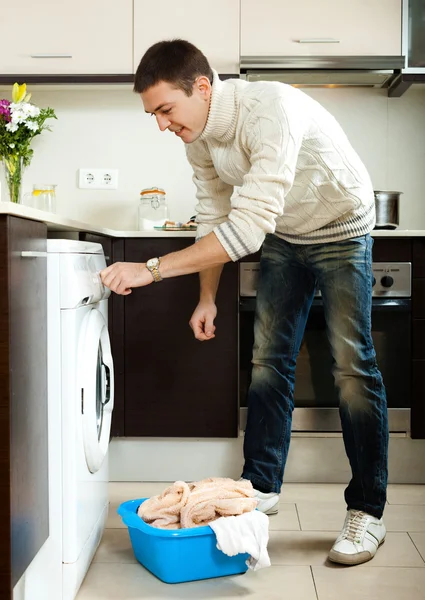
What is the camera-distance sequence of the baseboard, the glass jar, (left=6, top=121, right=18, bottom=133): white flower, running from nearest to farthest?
(left=6, top=121, right=18, bottom=133): white flower → the baseboard → the glass jar

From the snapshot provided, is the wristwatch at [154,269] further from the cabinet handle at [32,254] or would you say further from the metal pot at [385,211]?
the metal pot at [385,211]

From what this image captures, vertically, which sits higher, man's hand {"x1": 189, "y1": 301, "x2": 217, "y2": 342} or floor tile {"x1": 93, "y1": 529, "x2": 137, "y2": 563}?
man's hand {"x1": 189, "y1": 301, "x2": 217, "y2": 342}

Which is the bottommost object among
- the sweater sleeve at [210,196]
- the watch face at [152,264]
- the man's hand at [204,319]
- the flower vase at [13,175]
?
the man's hand at [204,319]

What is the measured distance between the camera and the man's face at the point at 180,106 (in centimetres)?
175

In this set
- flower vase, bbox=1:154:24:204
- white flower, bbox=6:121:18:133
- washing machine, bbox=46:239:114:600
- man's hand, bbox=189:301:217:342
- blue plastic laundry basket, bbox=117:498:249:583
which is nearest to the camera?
washing machine, bbox=46:239:114:600

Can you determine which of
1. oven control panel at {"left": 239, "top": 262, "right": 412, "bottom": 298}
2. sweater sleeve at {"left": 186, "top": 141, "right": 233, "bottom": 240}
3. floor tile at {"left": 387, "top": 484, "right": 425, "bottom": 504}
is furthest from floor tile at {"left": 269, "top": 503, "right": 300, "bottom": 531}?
sweater sleeve at {"left": 186, "top": 141, "right": 233, "bottom": 240}

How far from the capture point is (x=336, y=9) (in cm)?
287

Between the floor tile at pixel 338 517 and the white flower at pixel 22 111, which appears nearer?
the floor tile at pixel 338 517

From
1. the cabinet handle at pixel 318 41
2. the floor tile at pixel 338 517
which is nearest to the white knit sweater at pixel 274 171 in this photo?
the floor tile at pixel 338 517

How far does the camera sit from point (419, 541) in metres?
2.16

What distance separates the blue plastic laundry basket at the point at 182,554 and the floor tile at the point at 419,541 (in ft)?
1.72

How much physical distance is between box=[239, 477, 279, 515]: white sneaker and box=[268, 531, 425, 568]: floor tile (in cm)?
10

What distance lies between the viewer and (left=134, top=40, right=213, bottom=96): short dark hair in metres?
1.74

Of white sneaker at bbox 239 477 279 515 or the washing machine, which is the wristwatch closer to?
the washing machine
